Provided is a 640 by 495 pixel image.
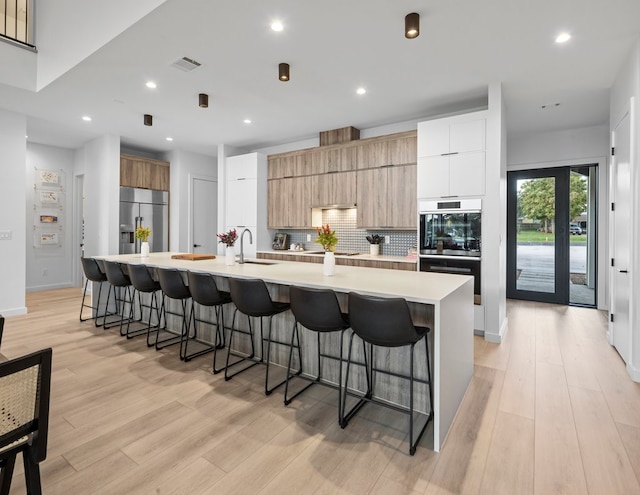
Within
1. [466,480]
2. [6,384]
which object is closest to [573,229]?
[466,480]

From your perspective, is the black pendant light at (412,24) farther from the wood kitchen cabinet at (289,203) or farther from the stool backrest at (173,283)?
the wood kitchen cabinet at (289,203)

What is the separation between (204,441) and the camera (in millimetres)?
2049

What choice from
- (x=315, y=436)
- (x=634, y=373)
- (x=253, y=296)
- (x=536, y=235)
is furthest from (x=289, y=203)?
(x=634, y=373)

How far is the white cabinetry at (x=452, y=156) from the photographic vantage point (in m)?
4.00

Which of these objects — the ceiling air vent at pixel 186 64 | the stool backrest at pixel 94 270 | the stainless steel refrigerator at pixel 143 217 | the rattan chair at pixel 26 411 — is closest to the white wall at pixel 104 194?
the stainless steel refrigerator at pixel 143 217

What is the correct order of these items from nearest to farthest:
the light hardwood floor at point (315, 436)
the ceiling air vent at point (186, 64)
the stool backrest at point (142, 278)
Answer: the light hardwood floor at point (315, 436), the ceiling air vent at point (186, 64), the stool backrest at point (142, 278)

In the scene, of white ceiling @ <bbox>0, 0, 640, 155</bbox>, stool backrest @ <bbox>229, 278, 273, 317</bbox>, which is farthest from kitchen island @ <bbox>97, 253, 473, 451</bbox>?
white ceiling @ <bbox>0, 0, 640, 155</bbox>

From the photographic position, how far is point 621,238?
11.2 ft

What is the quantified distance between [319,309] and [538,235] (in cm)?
527

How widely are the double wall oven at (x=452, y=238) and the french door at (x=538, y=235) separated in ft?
8.36

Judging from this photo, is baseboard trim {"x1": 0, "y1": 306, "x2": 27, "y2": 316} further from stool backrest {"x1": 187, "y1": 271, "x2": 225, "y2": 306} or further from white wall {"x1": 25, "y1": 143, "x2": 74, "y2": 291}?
stool backrest {"x1": 187, "y1": 271, "x2": 225, "y2": 306}

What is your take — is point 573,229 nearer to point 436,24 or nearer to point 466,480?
point 436,24

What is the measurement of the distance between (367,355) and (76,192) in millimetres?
7576

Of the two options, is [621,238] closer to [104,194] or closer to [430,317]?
[430,317]
